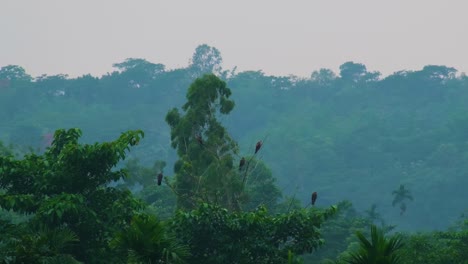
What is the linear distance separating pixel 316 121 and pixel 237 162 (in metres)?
35.0

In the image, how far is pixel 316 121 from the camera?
96.6 meters

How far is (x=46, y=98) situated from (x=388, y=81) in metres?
43.5

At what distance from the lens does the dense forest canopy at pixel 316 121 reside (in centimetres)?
8238

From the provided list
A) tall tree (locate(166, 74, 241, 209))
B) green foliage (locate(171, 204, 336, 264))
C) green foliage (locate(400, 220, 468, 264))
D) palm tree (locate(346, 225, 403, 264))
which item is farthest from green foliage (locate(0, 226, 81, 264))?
tall tree (locate(166, 74, 241, 209))

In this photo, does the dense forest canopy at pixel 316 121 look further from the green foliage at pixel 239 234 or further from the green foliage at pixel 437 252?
the green foliage at pixel 239 234

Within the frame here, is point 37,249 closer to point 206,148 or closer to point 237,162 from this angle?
point 206,148

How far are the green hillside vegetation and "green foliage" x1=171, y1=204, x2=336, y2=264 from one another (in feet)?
0.09

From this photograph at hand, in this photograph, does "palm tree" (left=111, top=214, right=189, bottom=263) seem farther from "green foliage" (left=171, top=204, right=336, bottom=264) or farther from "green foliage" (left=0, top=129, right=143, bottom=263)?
"green foliage" (left=171, top=204, right=336, bottom=264)

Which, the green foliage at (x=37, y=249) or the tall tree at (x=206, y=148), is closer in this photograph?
the green foliage at (x=37, y=249)

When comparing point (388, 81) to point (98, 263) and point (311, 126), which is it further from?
point (98, 263)

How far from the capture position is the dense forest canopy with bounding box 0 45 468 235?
8238 centimetres

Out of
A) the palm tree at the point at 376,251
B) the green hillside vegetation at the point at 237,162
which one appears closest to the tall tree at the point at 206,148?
the green hillside vegetation at the point at 237,162

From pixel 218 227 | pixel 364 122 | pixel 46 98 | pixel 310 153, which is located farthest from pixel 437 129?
pixel 218 227

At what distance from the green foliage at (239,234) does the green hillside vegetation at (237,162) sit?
0.09ft
